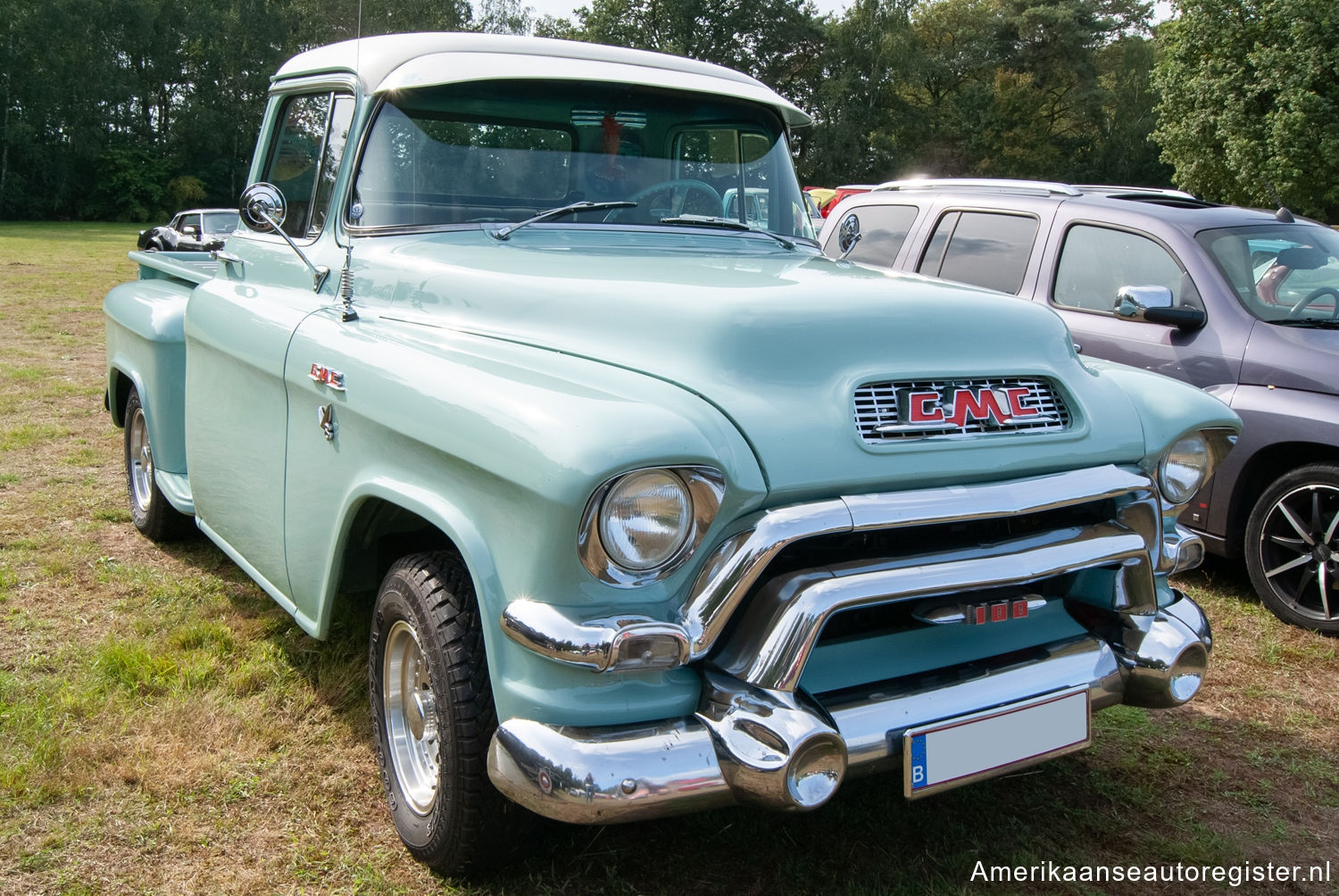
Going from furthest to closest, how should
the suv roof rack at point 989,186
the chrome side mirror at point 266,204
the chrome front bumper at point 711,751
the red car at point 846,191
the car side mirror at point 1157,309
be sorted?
1. the red car at point 846,191
2. the suv roof rack at point 989,186
3. the car side mirror at point 1157,309
4. the chrome side mirror at point 266,204
5. the chrome front bumper at point 711,751

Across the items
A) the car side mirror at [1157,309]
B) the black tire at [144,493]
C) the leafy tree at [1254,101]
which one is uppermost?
the leafy tree at [1254,101]

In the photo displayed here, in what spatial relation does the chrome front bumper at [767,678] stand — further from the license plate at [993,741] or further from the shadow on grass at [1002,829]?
the shadow on grass at [1002,829]

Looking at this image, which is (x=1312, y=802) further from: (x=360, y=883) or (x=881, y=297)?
(x=360, y=883)

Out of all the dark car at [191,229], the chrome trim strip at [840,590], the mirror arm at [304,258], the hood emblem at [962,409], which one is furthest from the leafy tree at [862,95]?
the chrome trim strip at [840,590]

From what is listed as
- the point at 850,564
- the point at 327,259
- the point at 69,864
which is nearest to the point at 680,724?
the point at 850,564

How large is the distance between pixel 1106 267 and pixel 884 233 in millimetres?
1386

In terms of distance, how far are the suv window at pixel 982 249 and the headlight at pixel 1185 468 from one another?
108 inches

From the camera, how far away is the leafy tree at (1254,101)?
28.1 m

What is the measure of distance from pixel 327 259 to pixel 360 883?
5.74ft

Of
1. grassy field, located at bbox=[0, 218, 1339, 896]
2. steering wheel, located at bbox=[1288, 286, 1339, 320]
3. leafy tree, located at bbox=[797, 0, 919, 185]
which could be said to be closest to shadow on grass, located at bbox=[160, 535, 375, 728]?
grassy field, located at bbox=[0, 218, 1339, 896]

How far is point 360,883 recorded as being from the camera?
2.53m

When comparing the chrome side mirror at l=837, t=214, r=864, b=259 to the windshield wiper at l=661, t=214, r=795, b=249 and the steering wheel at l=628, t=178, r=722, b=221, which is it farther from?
the steering wheel at l=628, t=178, r=722, b=221

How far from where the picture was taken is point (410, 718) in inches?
106

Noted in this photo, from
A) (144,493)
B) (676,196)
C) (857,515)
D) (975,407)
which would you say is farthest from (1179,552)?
(144,493)
